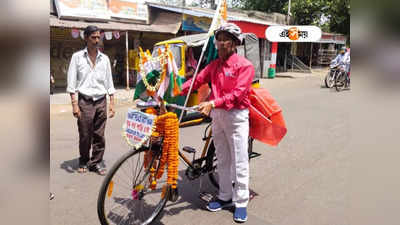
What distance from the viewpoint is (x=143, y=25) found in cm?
1355

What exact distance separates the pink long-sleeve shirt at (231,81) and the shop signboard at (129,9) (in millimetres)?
10857

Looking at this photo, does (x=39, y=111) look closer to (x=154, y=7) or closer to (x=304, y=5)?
(x=154, y=7)

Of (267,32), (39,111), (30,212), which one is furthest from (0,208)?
(267,32)

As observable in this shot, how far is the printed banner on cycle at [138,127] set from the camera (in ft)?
8.46

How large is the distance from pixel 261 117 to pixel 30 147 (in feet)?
8.58

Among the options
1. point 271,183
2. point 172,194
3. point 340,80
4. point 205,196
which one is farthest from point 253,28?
point 172,194

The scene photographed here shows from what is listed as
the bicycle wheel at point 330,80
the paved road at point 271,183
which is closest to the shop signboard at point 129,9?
the paved road at point 271,183

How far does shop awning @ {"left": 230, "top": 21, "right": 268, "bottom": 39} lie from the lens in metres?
15.7

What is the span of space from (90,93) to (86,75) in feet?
0.76

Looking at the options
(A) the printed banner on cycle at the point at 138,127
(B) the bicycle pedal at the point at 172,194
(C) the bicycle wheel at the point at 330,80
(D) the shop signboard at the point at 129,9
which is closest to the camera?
(A) the printed banner on cycle at the point at 138,127

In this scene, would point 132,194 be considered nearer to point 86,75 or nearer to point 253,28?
point 86,75

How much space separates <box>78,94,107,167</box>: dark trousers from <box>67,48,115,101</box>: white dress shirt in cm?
11

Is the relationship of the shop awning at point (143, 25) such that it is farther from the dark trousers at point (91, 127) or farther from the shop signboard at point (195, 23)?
the dark trousers at point (91, 127)

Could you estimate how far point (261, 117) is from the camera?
126 inches
